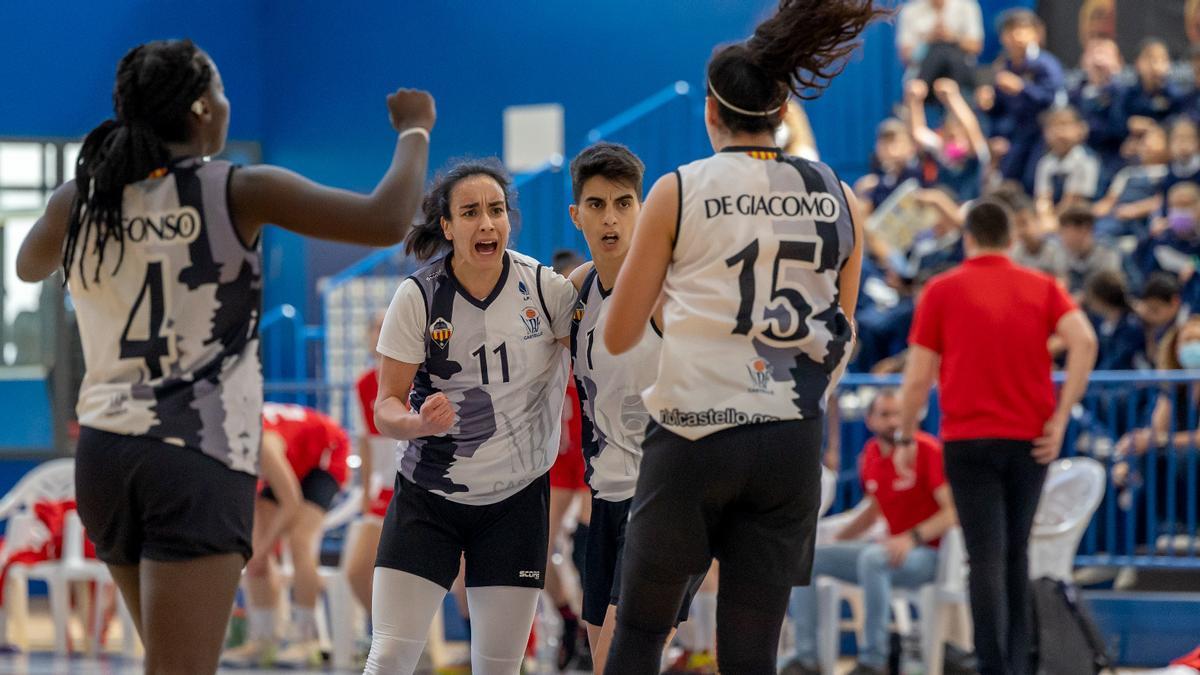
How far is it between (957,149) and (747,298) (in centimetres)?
823

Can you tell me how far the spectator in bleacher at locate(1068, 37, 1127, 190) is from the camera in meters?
10.3

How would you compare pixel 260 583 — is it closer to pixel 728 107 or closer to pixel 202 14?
pixel 728 107

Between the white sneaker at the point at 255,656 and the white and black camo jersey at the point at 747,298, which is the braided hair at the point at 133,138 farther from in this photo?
the white sneaker at the point at 255,656

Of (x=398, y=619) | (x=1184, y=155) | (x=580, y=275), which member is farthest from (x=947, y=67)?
(x=398, y=619)

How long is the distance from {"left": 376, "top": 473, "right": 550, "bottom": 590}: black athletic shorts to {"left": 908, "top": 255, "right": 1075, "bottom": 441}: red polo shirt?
94.3 inches

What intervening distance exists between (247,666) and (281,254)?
7977mm

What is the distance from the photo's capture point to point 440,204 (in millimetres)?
3939

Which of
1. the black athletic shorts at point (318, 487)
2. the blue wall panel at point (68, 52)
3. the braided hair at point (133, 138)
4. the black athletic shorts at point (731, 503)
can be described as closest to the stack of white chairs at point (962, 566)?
the black athletic shorts at point (318, 487)

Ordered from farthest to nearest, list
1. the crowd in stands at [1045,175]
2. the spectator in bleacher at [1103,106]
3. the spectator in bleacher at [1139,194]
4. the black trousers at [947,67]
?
the black trousers at [947,67]
the spectator in bleacher at [1103,106]
the spectator in bleacher at [1139,194]
the crowd in stands at [1045,175]

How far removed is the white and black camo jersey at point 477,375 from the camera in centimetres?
378

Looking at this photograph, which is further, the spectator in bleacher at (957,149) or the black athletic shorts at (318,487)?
the spectator in bleacher at (957,149)

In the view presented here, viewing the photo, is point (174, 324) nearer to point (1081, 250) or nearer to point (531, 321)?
point (531, 321)

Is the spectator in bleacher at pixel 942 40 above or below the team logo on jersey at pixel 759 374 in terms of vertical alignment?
above

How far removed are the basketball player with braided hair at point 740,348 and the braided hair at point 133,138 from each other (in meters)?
0.89
